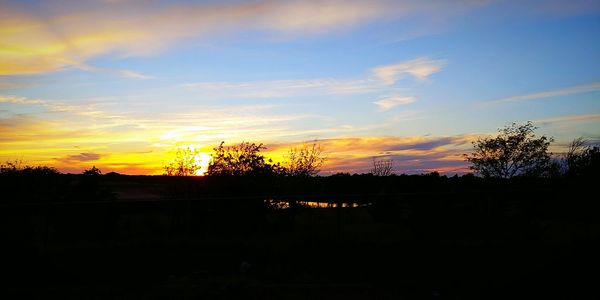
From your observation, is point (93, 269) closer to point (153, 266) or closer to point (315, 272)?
point (153, 266)

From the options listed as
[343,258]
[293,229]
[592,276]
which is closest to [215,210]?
[293,229]

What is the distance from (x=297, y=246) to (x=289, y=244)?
1.58 feet

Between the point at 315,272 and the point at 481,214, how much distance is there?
246 inches

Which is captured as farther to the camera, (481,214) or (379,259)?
(481,214)

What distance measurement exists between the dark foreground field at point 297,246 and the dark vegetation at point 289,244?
0.11ft

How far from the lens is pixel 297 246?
11398mm

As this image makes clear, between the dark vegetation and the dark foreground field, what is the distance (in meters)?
0.03

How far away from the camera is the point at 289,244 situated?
38.9 ft

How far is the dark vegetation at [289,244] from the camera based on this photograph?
29.7 feet

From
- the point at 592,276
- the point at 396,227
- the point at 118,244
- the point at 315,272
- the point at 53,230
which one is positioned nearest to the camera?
the point at 592,276

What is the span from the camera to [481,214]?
14383 millimetres

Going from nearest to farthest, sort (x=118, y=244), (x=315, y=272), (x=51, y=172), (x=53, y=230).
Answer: (x=315, y=272), (x=118, y=244), (x=53, y=230), (x=51, y=172)

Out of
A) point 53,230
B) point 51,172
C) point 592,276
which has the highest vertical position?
point 51,172

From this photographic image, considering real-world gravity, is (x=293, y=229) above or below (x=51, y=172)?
below
